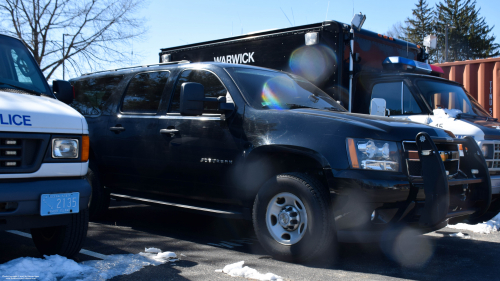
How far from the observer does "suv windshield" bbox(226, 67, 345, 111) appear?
15.7 ft

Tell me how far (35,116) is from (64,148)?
331 millimetres

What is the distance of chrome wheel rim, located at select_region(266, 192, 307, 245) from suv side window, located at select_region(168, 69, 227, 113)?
3.99ft

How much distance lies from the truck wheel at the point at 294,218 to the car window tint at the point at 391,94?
132 inches

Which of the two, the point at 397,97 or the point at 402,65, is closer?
the point at 397,97

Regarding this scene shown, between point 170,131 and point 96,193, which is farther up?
point 170,131

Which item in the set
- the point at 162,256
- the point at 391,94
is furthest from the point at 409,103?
the point at 162,256

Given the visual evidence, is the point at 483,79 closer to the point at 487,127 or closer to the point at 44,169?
the point at 487,127

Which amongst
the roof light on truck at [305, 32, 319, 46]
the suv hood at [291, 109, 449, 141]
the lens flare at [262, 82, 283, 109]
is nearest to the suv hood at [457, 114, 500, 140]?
the suv hood at [291, 109, 449, 141]

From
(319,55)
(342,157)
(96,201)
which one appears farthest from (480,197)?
(96,201)

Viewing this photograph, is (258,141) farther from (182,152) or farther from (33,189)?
(33,189)

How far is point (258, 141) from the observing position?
4.42 meters

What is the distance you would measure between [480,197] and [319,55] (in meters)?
3.40

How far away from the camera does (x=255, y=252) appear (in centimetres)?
463

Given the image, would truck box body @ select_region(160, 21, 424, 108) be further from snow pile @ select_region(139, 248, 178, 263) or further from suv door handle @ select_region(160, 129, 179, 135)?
snow pile @ select_region(139, 248, 178, 263)
